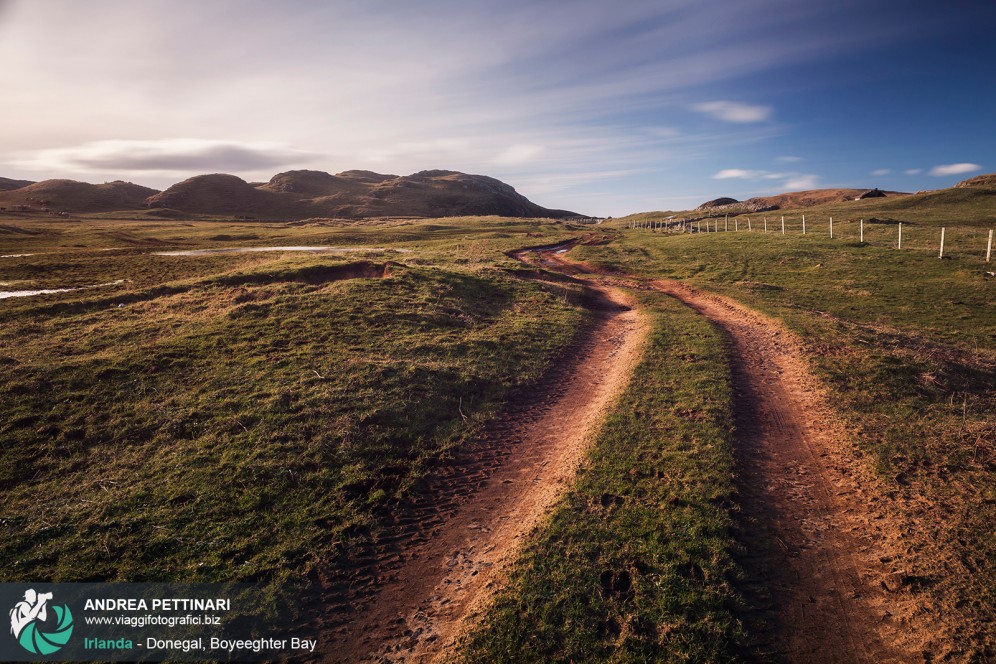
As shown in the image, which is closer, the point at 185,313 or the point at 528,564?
the point at 528,564

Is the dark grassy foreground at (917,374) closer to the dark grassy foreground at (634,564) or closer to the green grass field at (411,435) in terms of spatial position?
the green grass field at (411,435)

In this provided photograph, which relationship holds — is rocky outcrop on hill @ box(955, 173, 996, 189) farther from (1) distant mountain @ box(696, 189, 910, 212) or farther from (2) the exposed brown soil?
(2) the exposed brown soil

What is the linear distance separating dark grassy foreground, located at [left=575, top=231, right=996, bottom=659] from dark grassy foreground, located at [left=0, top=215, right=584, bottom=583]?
9849 mm

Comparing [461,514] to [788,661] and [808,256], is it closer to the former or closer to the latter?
[788,661]

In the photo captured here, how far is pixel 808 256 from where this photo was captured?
3788 cm

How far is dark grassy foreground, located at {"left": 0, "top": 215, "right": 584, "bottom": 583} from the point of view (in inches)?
325

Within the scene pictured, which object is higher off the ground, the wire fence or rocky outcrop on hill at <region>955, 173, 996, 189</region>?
rocky outcrop on hill at <region>955, 173, 996, 189</region>

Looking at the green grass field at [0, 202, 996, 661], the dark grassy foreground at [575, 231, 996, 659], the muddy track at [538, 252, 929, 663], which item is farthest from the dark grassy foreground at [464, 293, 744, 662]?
the dark grassy foreground at [575, 231, 996, 659]

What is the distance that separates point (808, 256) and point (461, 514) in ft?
135

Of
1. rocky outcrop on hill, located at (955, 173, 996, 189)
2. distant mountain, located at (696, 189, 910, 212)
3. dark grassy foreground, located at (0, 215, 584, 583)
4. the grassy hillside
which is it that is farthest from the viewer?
distant mountain, located at (696, 189, 910, 212)

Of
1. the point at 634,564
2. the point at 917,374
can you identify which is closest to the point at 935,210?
the point at 917,374

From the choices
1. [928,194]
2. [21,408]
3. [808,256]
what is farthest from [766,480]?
[928,194]

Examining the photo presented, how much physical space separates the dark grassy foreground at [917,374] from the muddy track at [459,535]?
6555mm

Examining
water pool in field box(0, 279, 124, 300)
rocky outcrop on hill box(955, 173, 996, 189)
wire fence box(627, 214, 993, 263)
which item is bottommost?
water pool in field box(0, 279, 124, 300)
